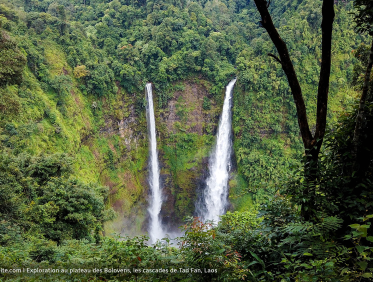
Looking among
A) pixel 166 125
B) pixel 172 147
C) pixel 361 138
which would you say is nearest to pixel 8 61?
pixel 361 138

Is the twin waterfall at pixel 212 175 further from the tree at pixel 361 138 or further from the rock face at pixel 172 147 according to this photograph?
the tree at pixel 361 138

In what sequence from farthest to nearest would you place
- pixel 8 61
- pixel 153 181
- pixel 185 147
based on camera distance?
pixel 185 147
pixel 153 181
pixel 8 61

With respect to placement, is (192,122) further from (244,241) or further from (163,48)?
(244,241)

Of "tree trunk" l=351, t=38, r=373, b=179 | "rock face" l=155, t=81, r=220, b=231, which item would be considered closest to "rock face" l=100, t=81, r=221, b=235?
"rock face" l=155, t=81, r=220, b=231

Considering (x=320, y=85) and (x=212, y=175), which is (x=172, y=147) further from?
(x=320, y=85)

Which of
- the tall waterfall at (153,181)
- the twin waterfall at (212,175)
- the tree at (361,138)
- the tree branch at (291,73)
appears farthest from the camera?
the twin waterfall at (212,175)

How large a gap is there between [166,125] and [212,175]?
7.06m

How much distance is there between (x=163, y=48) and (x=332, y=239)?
2764 cm

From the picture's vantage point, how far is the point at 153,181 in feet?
85.3

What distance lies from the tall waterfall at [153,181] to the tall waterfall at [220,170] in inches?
177

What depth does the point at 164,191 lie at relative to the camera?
1038 inches

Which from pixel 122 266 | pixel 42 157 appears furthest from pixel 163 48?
pixel 122 266

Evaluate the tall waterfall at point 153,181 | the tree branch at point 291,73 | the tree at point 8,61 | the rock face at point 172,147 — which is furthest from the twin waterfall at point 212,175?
the tree branch at point 291,73

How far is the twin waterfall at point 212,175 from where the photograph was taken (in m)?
25.5
